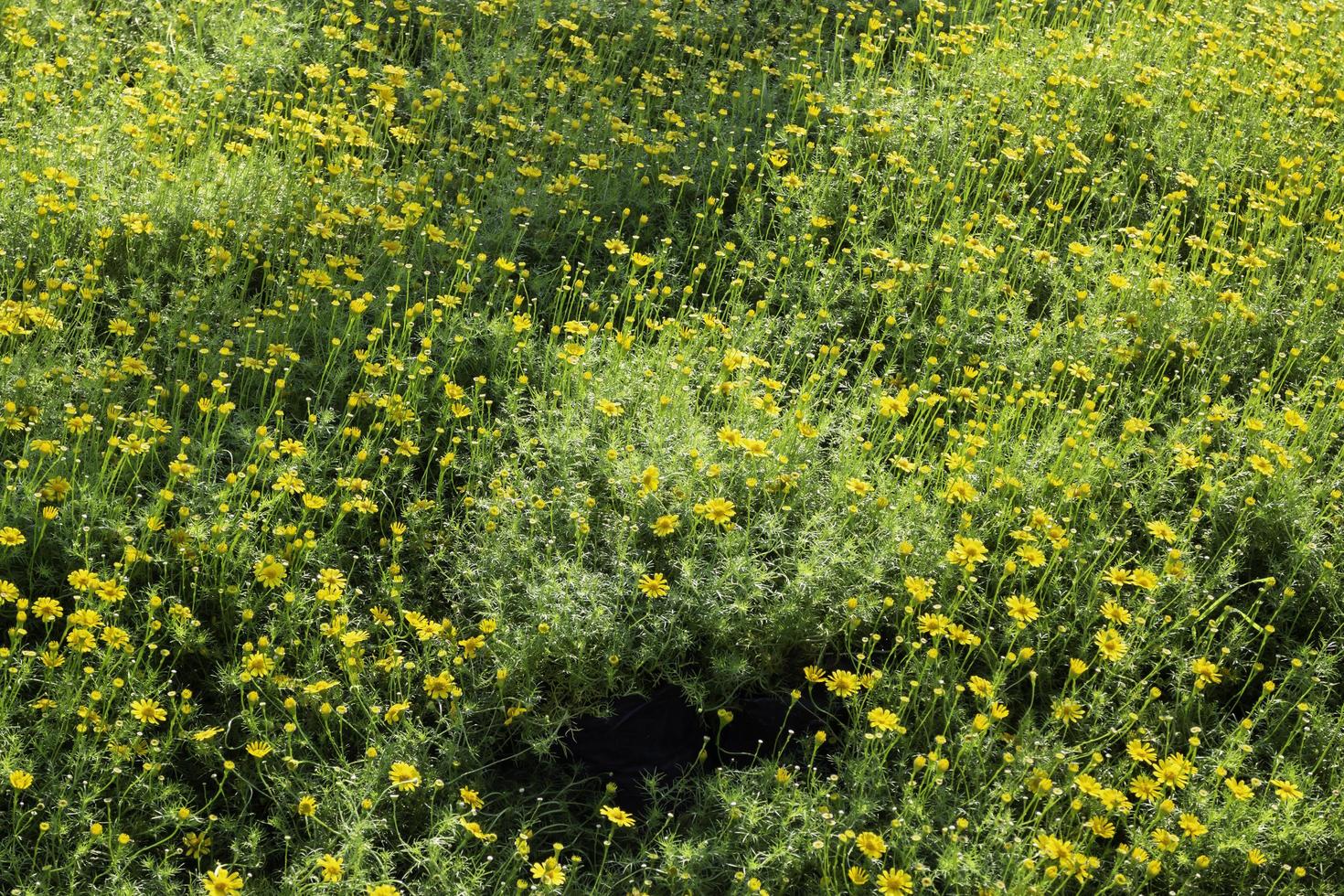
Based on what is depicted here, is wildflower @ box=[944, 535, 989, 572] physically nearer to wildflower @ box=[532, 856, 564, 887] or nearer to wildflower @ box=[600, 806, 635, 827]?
wildflower @ box=[600, 806, 635, 827]

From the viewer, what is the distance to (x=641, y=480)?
3.54m

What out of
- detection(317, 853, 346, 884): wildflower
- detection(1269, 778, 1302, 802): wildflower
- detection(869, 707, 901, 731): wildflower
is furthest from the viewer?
detection(869, 707, 901, 731): wildflower

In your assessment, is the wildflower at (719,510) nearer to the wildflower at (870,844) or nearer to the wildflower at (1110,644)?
the wildflower at (870,844)

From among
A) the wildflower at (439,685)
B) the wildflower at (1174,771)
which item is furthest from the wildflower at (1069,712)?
the wildflower at (439,685)

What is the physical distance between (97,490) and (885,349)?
8.56ft

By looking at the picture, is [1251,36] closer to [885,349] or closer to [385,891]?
[885,349]

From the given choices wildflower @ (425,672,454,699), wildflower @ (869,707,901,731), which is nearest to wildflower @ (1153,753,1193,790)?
wildflower @ (869,707,901,731)

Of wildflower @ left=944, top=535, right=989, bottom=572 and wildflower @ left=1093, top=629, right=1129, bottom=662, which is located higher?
wildflower @ left=944, top=535, right=989, bottom=572

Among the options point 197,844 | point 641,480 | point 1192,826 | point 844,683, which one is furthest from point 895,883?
point 197,844

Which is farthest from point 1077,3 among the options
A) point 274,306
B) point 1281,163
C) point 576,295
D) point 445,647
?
point 445,647

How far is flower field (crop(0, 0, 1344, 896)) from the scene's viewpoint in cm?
299

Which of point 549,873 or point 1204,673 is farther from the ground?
point 1204,673

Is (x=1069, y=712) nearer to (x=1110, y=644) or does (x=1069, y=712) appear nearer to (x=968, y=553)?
(x=1110, y=644)

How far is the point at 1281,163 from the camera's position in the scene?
5.43 metres
